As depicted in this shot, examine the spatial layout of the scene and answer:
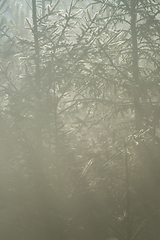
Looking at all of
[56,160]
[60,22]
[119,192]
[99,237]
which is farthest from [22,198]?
[60,22]

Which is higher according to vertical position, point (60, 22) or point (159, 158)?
point (60, 22)

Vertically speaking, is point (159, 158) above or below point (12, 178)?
above

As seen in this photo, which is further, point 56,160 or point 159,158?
point 159,158

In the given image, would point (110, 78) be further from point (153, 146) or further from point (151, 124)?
point (153, 146)

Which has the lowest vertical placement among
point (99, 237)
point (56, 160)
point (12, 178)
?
point (99, 237)

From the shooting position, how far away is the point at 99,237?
14.6 feet

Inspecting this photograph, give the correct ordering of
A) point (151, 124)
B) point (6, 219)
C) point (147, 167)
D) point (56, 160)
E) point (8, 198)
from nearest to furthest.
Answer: point (56, 160) → point (6, 219) → point (8, 198) → point (147, 167) → point (151, 124)

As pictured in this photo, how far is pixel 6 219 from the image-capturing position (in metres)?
4.80

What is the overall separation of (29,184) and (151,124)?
4097mm

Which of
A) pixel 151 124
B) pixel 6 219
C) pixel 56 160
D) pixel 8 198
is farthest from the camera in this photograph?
pixel 151 124

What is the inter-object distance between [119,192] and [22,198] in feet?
6.25

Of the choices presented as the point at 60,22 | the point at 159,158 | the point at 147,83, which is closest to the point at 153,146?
the point at 159,158

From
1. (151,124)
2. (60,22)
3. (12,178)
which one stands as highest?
(60,22)

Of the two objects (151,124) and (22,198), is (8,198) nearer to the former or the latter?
(22,198)
